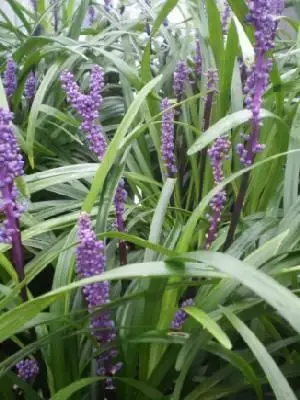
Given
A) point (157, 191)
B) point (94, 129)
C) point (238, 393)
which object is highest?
point (94, 129)

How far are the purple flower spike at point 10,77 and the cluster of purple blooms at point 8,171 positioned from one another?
37 cm

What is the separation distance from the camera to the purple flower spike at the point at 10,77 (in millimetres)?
777

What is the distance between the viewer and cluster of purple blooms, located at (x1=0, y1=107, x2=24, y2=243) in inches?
16.0


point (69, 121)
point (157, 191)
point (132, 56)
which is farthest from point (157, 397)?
point (132, 56)

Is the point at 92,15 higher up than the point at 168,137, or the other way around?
the point at 92,15

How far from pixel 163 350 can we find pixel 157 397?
0.04 meters

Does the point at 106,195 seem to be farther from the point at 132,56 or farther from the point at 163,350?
the point at 132,56

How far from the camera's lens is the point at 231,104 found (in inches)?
27.6

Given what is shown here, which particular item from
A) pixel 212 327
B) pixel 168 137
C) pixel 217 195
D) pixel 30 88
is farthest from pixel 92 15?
pixel 212 327

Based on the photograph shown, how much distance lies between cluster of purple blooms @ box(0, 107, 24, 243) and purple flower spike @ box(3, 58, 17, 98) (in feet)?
1.22

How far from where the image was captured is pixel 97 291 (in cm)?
43

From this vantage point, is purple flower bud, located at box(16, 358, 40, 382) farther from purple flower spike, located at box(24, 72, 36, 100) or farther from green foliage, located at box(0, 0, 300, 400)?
purple flower spike, located at box(24, 72, 36, 100)

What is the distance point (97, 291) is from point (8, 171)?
104 millimetres

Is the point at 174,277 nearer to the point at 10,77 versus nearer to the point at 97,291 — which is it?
the point at 97,291
